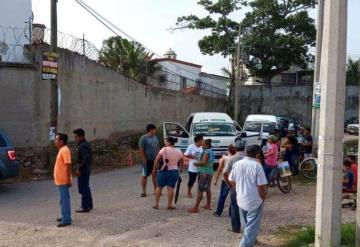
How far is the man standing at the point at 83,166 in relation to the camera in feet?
34.0

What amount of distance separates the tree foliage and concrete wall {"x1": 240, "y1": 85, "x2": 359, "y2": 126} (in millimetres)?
2515

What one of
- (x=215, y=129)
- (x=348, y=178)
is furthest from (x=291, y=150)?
(x=215, y=129)

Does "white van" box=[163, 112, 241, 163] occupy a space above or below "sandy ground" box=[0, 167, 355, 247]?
above

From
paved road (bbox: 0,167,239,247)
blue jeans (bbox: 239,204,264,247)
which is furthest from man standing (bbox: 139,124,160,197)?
blue jeans (bbox: 239,204,264,247)

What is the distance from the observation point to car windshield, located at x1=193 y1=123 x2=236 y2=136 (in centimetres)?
1950

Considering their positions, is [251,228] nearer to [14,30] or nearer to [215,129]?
[215,129]

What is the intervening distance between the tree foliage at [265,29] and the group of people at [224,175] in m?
35.2

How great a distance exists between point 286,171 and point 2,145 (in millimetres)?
6760

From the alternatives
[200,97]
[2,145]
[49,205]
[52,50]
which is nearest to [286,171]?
[49,205]

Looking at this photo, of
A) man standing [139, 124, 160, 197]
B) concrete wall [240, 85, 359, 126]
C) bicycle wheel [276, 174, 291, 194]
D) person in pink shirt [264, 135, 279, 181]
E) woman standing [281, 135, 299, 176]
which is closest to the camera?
man standing [139, 124, 160, 197]

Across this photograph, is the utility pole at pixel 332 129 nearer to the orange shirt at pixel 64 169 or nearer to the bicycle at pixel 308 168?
the orange shirt at pixel 64 169

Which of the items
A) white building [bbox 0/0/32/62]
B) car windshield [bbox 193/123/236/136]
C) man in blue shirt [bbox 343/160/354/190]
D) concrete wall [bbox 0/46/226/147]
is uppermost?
white building [bbox 0/0/32/62]

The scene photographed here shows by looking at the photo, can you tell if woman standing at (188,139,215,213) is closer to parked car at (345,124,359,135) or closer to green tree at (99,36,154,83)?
green tree at (99,36,154,83)

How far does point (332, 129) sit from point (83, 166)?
5297 millimetres
